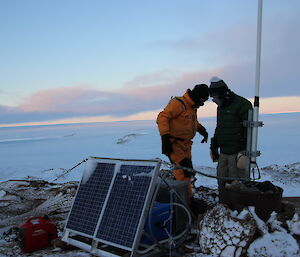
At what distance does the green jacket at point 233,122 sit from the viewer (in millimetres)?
Result: 4293

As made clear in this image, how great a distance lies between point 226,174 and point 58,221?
3.10 m

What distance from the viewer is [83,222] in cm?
345

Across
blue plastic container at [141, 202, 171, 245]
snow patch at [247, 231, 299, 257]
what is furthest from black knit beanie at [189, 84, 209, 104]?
snow patch at [247, 231, 299, 257]

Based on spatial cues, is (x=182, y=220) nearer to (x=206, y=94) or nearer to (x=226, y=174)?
(x=226, y=174)

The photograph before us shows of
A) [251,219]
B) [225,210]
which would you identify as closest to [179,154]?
[225,210]

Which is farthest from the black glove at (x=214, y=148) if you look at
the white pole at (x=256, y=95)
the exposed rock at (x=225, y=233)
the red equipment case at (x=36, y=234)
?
the red equipment case at (x=36, y=234)

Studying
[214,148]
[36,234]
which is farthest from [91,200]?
[214,148]

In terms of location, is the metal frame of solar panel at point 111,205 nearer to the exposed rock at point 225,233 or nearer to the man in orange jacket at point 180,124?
the exposed rock at point 225,233

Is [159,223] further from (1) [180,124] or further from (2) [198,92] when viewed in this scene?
(2) [198,92]

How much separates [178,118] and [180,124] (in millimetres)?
106

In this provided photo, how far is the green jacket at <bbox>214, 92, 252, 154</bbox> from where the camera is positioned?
4293 millimetres

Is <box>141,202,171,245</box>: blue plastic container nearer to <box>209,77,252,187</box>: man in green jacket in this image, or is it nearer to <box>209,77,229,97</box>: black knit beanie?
<box>209,77,252,187</box>: man in green jacket

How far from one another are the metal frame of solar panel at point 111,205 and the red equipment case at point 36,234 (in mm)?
332

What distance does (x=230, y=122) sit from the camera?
4383 mm
